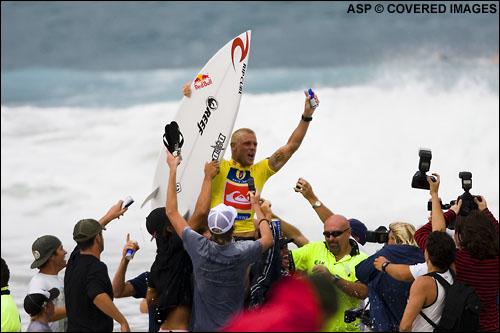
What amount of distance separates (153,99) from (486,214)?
26885 mm

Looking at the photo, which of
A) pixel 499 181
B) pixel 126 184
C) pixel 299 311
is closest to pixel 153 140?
pixel 126 184

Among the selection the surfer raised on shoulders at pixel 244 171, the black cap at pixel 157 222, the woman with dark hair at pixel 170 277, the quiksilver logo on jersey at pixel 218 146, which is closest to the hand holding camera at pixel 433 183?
the surfer raised on shoulders at pixel 244 171

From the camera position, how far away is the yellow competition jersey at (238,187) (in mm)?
7629

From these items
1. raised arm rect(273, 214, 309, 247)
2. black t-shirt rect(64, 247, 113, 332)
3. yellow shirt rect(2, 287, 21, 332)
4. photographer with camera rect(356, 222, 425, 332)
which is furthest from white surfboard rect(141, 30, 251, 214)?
yellow shirt rect(2, 287, 21, 332)

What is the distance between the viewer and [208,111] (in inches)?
350

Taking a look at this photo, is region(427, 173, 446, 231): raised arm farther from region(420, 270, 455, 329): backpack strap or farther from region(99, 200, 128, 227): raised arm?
region(99, 200, 128, 227): raised arm

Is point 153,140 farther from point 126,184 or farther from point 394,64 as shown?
point 394,64

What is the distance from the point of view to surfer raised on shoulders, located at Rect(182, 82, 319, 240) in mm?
7629

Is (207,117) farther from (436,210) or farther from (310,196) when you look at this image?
(436,210)

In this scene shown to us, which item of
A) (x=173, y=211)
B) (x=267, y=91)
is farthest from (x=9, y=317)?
(x=267, y=91)

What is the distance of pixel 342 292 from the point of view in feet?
24.5

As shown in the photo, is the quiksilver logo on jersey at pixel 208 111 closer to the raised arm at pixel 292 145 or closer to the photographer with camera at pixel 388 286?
the raised arm at pixel 292 145

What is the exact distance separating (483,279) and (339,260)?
1.71 metres

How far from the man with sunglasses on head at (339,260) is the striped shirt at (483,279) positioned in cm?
128
